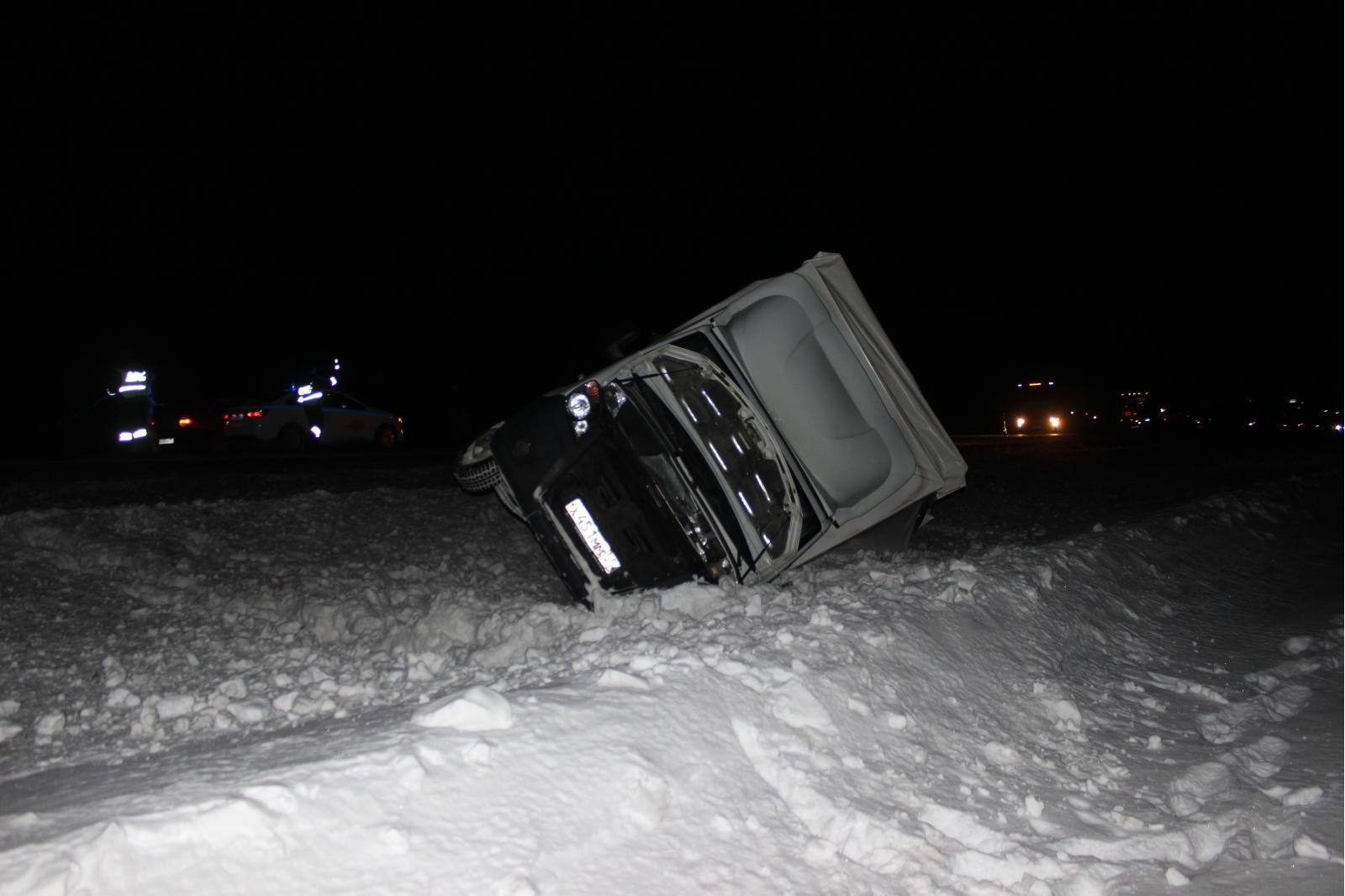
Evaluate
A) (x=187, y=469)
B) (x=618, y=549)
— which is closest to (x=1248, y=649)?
(x=618, y=549)

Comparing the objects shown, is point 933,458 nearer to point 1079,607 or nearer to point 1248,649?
point 1079,607

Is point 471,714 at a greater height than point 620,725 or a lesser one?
greater

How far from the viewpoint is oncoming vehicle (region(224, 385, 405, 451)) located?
52.4ft

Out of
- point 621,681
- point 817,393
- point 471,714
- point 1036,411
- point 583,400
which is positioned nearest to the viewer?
point 471,714

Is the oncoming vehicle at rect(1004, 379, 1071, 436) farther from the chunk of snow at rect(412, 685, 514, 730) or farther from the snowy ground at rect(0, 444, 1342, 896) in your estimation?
the chunk of snow at rect(412, 685, 514, 730)

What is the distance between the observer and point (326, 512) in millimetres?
9125

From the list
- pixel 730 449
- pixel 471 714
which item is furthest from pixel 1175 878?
pixel 730 449

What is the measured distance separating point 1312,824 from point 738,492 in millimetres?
3681

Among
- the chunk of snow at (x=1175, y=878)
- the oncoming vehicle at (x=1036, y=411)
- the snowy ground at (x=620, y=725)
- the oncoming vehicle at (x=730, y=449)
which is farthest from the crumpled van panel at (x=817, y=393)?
the oncoming vehicle at (x=1036, y=411)

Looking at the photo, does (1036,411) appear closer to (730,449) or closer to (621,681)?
(730,449)

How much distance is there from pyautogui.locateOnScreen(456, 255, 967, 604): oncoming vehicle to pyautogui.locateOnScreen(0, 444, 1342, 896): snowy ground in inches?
15.5

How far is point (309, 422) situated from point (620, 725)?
14.1 meters

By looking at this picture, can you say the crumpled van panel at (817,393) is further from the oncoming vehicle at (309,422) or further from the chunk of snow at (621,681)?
the oncoming vehicle at (309,422)

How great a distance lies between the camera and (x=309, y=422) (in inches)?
656
